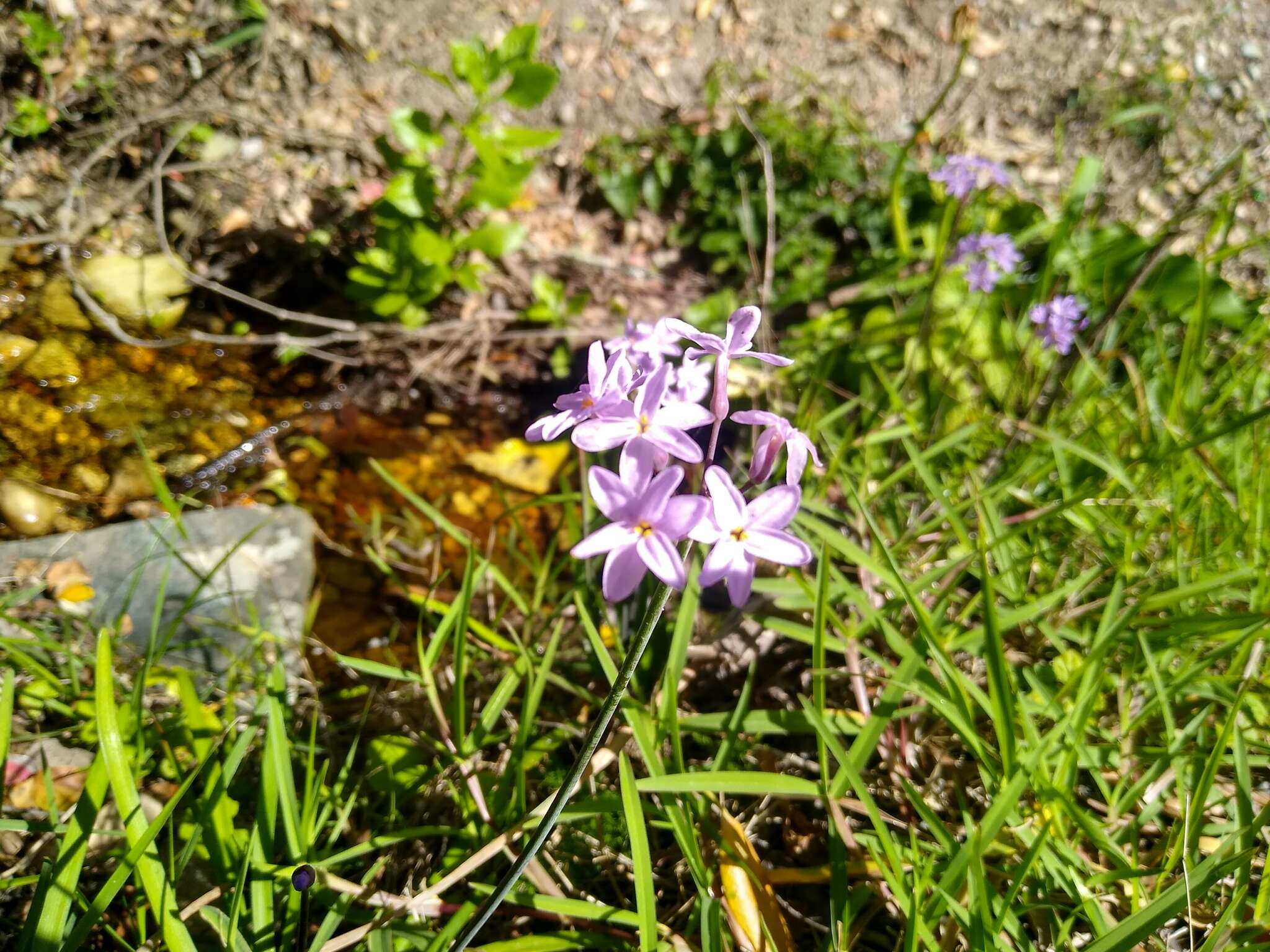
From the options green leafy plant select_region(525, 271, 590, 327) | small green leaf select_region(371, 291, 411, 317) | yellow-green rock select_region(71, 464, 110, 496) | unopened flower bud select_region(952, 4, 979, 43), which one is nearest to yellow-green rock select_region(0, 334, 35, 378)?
yellow-green rock select_region(71, 464, 110, 496)

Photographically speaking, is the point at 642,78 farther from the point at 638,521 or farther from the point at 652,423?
the point at 638,521

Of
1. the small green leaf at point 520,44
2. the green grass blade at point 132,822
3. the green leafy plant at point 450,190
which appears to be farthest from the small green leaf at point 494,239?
the green grass blade at point 132,822

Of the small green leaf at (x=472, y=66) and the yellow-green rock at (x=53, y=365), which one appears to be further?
the yellow-green rock at (x=53, y=365)

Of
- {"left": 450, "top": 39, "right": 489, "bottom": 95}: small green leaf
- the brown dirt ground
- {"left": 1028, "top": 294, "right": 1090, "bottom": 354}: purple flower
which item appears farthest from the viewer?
the brown dirt ground

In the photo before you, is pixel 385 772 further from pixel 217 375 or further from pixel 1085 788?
pixel 217 375

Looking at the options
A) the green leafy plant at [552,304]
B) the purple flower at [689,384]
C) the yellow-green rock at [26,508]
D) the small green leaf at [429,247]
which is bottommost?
the yellow-green rock at [26,508]

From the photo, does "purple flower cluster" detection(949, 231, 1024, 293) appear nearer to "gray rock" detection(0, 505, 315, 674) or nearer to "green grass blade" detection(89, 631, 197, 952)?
"gray rock" detection(0, 505, 315, 674)

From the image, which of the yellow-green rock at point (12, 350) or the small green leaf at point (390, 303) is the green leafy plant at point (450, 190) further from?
the yellow-green rock at point (12, 350)
